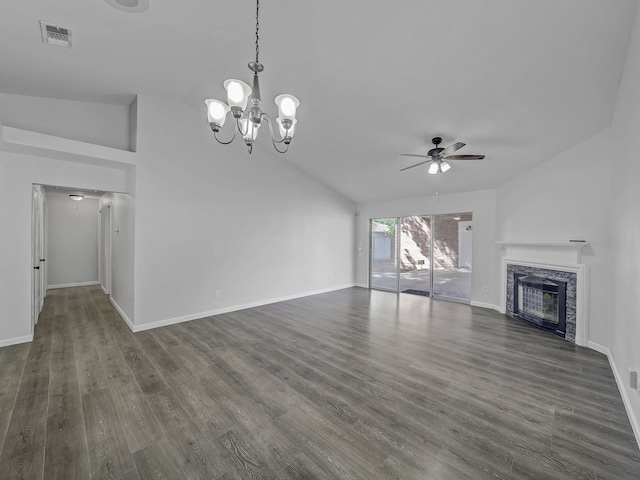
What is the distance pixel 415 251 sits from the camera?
7.25 m

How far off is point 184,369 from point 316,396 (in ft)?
5.05

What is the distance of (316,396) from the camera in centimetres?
246

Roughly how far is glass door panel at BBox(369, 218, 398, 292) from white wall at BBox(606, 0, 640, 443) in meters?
4.63

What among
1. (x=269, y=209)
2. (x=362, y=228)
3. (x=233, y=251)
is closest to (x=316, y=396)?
(x=233, y=251)

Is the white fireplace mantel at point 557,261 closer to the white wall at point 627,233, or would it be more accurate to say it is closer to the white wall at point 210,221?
the white wall at point 627,233

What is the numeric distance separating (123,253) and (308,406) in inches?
170

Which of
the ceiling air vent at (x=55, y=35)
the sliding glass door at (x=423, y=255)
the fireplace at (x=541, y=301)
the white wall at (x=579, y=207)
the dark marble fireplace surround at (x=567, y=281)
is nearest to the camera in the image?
the ceiling air vent at (x=55, y=35)

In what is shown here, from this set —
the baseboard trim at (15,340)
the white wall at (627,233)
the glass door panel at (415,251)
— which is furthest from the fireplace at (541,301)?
the baseboard trim at (15,340)

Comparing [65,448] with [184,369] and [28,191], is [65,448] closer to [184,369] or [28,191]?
[184,369]

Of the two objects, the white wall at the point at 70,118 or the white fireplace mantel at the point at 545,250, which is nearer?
the white wall at the point at 70,118

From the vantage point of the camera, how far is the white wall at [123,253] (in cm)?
420

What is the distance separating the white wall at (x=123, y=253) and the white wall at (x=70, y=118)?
967mm

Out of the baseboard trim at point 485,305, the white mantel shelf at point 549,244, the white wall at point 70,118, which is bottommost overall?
the baseboard trim at point 485,305

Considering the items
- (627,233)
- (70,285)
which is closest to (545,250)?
(627,233)
